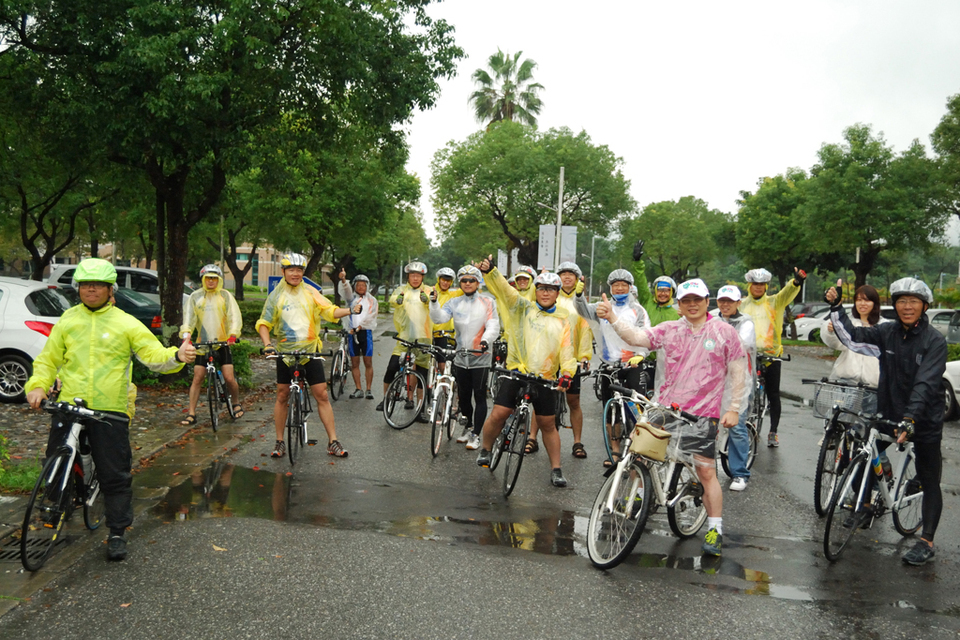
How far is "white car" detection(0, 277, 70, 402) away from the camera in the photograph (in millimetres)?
10203

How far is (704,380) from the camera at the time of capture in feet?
17.6

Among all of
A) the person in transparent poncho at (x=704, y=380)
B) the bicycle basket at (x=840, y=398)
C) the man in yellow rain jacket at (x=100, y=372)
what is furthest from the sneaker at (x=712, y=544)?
the man in yellow rain jacket at (x=100, y=372)

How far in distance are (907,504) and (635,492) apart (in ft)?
7.62

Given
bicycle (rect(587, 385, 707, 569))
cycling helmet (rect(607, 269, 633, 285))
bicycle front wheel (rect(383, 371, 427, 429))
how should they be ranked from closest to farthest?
bicycle (rect(587, 385, 707, 569)) < cycling helmet (rect(607, 269, 633, 285)) < bicycle front wheel (rect(383, 371, 427, 429))

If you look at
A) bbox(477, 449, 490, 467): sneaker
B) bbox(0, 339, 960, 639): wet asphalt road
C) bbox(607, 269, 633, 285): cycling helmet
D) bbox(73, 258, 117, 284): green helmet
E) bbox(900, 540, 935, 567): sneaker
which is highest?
bbox(607, 269, 633, 285): cycling helmet

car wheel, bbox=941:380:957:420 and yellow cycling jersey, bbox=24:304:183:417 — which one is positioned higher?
yellow cycling jersey, bbox=24:304:183:417

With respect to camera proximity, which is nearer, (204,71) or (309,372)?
(309,372)

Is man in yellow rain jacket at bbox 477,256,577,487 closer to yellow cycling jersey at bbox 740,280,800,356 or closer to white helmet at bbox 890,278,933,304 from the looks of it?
white helmet at bbox 890,278,933,304

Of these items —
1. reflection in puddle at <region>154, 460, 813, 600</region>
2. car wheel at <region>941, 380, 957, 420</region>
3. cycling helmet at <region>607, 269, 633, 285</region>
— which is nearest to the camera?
reflection in puddle at <region>154, 460, 813, 600</region>

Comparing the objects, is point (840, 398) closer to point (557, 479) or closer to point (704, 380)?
point (704, 380)

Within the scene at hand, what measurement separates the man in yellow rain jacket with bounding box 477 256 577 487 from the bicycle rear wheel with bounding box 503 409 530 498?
0.15 meters

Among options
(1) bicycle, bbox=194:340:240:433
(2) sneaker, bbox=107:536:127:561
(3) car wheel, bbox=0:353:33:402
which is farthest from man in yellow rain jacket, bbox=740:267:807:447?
(3) car wheel, bbox=0:353:33:402

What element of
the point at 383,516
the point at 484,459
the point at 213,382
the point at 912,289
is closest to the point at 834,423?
the point at 912,289

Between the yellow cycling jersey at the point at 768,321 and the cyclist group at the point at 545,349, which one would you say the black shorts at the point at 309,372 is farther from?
the yellow cycling jersey at the point at 768,321
